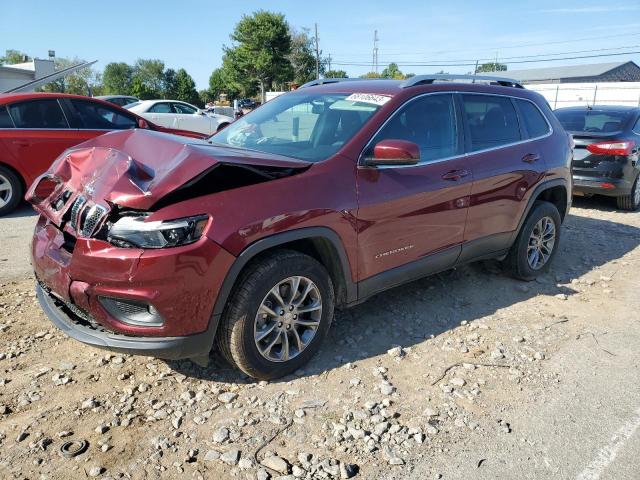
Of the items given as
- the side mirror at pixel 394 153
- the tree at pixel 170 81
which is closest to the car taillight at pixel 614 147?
the side mirror at pixel 394 153

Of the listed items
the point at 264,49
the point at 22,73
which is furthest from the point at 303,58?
the point at 22,73

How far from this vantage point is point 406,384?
317cm

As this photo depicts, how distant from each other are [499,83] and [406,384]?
3036 millimetres

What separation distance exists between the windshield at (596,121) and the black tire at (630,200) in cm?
93

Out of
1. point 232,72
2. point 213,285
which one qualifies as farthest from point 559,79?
point 213,285

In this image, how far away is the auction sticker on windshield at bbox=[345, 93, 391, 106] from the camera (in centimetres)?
366

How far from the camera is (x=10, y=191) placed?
22.7 ft

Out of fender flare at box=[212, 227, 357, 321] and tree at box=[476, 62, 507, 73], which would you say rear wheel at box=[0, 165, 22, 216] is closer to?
fender flare at box=[212, 227, 357, 321]

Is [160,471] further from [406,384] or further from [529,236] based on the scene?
[529,236]

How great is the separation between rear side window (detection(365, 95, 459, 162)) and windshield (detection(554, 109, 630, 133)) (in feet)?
17.4

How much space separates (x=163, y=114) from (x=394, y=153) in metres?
12.2

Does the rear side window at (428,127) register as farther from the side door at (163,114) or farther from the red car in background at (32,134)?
the side door at (163,114)

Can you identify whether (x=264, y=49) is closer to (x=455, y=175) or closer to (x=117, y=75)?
(x=117, y=75)

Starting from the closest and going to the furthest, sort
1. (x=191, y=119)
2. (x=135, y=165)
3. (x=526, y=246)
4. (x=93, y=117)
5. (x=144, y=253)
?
1. (x=144, y=253)
2. (x=135, y=165)
3. (x=526, y=246)
4. (x=93, y=117)
5. (x=191, y=119)
